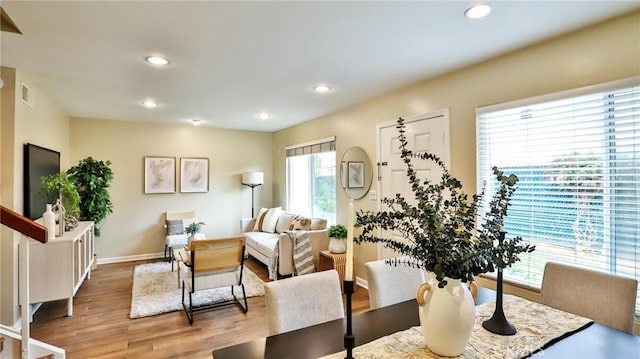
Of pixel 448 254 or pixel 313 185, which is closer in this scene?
pixel 448 254

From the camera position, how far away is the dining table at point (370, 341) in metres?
1.21

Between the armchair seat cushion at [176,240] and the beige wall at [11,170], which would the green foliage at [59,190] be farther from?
the armchair seat cushion at [176,240]

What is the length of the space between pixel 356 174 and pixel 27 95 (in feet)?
12.1

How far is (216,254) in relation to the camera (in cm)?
319

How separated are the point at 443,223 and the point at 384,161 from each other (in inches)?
105

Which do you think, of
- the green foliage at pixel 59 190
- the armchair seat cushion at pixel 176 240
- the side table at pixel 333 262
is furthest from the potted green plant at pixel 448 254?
the armchair seat cushion at pixel 176 240

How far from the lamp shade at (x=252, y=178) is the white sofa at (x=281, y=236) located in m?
0.64

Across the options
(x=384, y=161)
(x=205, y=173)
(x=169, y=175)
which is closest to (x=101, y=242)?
(x=169, y=175)

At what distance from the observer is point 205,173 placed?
6.09 metres

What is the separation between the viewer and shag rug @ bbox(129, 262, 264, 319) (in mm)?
3438

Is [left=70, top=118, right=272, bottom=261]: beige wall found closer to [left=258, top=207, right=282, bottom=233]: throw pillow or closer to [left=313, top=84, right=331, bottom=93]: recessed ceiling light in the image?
[left=258, top=207, right=282, bottom=233]: throw pillow

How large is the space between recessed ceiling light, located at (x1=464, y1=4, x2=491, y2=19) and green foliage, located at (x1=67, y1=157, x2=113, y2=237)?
515 centimetres

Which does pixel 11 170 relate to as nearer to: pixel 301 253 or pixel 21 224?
pixel 21 224

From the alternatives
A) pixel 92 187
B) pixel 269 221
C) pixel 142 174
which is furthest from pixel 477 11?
pixel 142 174
